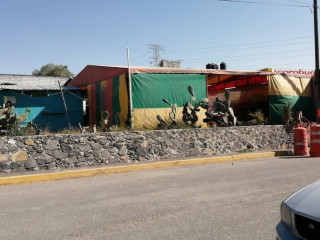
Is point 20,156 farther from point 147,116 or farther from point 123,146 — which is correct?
point 147,116

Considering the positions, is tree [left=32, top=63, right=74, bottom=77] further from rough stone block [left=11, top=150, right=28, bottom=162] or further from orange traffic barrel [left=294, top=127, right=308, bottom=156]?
rough stone block [left=11, top=150, right=28, bottom=162]

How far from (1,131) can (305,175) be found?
8165 millimetres

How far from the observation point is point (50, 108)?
714 inches

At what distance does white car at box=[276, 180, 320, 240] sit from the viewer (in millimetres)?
2520

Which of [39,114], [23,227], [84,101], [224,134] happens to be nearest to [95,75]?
[84,101]

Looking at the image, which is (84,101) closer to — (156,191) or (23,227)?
(156,191)

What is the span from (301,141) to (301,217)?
1084 cm

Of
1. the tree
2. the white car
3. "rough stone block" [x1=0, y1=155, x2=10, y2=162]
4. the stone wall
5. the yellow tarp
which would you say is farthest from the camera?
the tree

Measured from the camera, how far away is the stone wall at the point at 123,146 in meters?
9.47

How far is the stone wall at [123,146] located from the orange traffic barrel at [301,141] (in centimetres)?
147

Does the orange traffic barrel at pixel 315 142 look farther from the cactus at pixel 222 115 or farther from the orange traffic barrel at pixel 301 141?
the cactus at pixel 222 115

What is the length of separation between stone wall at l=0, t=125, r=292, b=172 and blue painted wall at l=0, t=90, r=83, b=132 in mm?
7518

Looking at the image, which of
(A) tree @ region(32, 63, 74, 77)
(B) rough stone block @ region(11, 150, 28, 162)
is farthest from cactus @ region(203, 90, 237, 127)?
(A) tree @ region(32, 63, 74, 77)

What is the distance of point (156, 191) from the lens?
706 centimetres
